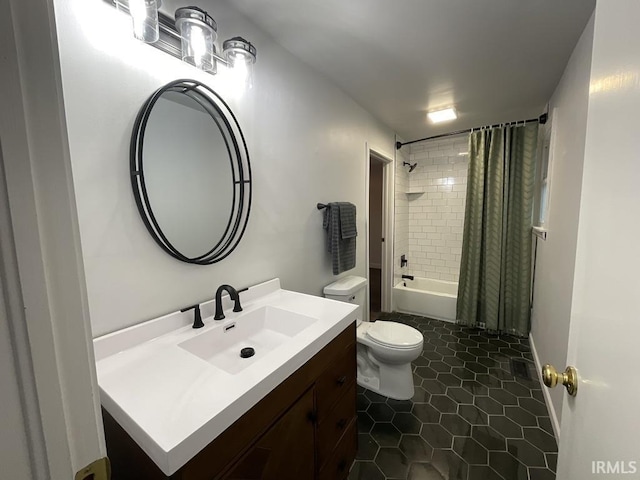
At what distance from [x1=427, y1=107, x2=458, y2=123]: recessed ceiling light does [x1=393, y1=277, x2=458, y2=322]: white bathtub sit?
1954 millimetres

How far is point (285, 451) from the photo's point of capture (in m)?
0.92

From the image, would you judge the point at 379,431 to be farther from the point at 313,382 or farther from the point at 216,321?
the point at 216,321

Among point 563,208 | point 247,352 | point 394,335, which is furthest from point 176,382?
point 563,208

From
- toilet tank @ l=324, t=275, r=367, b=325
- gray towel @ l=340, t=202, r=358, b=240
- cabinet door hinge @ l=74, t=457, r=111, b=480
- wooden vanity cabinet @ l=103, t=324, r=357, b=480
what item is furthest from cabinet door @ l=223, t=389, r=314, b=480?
gray towel @ l=340, t=202, r=358, b=240

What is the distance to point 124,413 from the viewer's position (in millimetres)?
691

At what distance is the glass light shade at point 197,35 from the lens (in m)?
1.05

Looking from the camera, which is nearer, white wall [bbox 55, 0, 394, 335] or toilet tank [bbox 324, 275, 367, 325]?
white wall [bbox 55, 0, 394, 335]

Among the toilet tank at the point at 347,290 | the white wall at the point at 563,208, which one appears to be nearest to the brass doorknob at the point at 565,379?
the white wall at the point at 563,208

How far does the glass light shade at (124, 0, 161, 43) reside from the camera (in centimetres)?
94

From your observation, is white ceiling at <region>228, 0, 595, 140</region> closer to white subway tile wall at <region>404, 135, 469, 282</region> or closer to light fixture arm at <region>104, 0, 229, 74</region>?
light fixture arm at <region>104, 0, 229, 74</region>

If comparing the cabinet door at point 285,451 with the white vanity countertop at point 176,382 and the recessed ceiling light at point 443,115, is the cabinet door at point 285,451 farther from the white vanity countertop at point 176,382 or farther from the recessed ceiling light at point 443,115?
the recessed ceiling light at point 443,115

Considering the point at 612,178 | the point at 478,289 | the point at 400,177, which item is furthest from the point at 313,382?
the point at 400,177

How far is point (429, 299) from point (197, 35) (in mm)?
3242

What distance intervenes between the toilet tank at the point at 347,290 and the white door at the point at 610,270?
1428 millimetres
